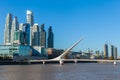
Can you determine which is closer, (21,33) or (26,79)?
(26,79)

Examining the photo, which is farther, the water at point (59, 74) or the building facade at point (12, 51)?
the building facade at point (12, 51)

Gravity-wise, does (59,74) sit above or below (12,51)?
below

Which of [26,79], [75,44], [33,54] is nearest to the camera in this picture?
[26,79]

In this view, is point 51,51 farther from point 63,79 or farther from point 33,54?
point 63,79

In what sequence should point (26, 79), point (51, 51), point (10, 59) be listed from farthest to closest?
point (51, 51)
point (10, 59)
point (26, 79)

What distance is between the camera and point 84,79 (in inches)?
1357

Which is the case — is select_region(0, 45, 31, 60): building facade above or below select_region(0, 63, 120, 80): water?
above

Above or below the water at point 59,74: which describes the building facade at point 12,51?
above

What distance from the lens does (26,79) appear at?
33.5 meters

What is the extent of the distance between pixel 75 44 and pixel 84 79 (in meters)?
87.9

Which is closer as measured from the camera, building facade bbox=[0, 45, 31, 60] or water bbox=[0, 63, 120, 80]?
water bbox=[0, 63, 120, 80]

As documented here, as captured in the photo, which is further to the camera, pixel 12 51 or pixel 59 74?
pixel 12 51

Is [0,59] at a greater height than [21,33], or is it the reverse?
[21,33]

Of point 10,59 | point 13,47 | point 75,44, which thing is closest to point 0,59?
point 10,59
